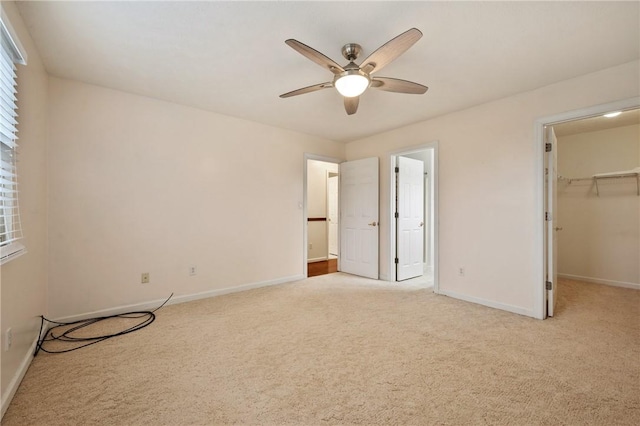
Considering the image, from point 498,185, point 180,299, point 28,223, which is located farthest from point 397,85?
point 180,299

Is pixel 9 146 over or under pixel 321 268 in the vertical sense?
over

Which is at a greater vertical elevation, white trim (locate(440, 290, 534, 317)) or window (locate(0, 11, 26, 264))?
window (locate(0, 11, 26, 264))

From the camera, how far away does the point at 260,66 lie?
2.41m

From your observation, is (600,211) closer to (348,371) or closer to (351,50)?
(351,50)

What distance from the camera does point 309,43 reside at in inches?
82.1

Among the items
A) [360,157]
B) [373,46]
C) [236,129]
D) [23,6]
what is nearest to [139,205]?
[236,129]

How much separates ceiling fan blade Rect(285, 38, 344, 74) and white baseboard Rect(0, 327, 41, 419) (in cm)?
254

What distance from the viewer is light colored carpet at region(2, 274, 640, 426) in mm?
1493

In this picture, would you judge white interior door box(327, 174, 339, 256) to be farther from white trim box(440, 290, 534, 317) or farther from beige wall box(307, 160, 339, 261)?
white trim box(440, 290, 534, 317)

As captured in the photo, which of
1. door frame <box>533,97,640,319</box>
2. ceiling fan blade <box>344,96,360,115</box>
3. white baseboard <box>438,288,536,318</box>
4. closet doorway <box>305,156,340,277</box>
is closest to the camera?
ceiling fan blade <box>344,96,360,115</box>

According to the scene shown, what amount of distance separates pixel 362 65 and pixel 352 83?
14 centimetres

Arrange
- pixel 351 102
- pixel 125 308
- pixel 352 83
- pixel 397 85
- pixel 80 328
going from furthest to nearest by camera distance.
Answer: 1. pixel 125 308
2. pixel 80 328
3. pixel 351 102
4. pixel 397 85
5. pixel 352 83

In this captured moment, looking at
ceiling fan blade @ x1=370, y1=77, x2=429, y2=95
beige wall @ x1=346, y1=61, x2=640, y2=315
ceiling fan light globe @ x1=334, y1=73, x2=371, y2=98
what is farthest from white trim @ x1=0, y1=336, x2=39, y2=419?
beige wall @ x1=346, y1=61, x2=640, y2=315

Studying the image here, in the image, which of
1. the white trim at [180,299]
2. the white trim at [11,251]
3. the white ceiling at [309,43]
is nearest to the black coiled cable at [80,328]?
the white trim at [180,299]
